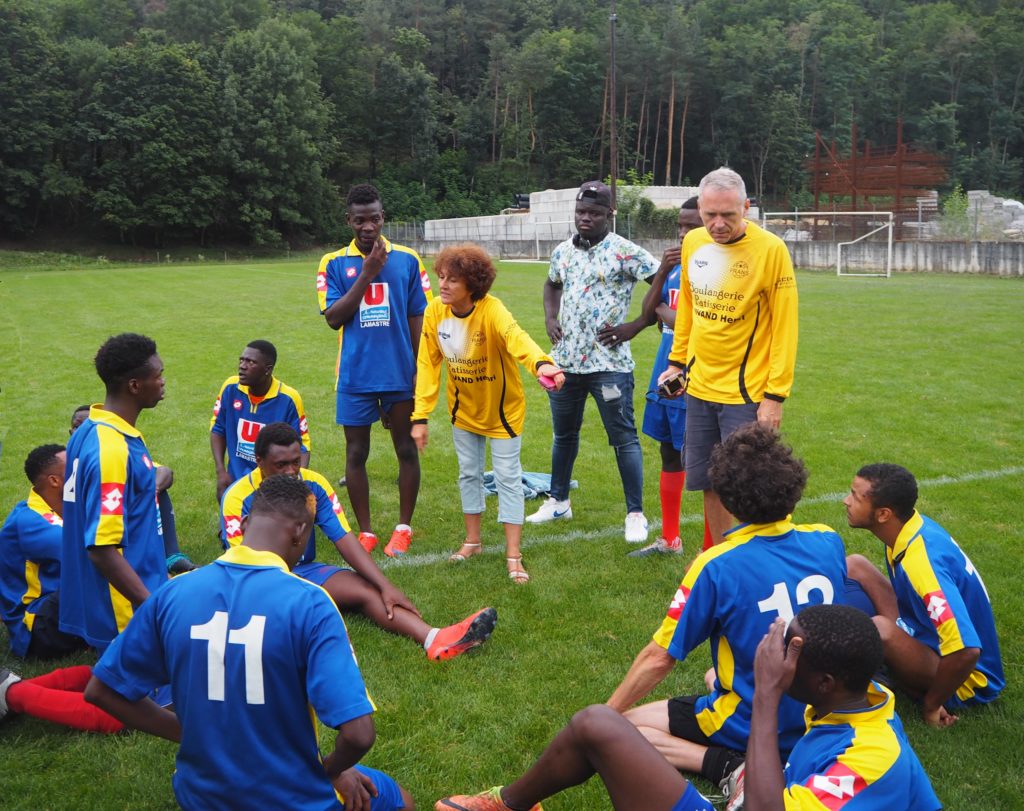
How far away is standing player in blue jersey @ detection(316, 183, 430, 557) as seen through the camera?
20.5ft

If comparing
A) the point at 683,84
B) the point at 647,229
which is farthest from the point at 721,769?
the point at 683,84

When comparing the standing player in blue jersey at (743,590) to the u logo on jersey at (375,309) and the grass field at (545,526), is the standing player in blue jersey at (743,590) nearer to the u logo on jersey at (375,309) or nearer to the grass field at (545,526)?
the grass field at (545,526)

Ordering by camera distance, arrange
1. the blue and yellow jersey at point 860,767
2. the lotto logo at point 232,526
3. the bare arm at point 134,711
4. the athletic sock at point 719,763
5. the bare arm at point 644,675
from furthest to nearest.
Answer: the lotto logo at point 232,526 → the athletic sock at point 719,763 → the bare arm at point 644,675 → the bare arm at point 134,711 → the blue and yellow jersey at point 860,767

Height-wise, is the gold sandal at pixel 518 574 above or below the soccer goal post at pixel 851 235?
below

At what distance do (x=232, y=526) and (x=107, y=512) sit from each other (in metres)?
1.14

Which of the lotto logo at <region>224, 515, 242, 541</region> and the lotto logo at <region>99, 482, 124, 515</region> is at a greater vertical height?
the lotto logo at <region>99, 482, 124, 515</region>

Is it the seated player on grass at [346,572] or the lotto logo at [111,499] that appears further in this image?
the seated player on grass at [346,572]

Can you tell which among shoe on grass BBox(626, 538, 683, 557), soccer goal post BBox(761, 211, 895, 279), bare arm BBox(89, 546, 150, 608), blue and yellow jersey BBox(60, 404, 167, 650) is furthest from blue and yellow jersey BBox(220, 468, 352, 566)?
soccer goal post BBox(761, 211, 895, 279)

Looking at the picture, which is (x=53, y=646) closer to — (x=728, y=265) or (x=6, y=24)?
(x=728, y=265)

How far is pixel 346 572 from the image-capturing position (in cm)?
496

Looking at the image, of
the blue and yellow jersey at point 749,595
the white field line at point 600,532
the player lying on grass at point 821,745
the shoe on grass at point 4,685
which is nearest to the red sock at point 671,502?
the white field line at point 600,532

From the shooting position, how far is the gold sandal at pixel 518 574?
561 centimetres

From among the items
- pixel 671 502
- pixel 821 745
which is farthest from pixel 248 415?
pixel 821 745

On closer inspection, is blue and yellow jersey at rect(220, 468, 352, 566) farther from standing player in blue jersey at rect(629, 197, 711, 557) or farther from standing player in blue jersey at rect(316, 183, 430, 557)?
standing player in blue jersey at rect(629, 197, 711, 557)
